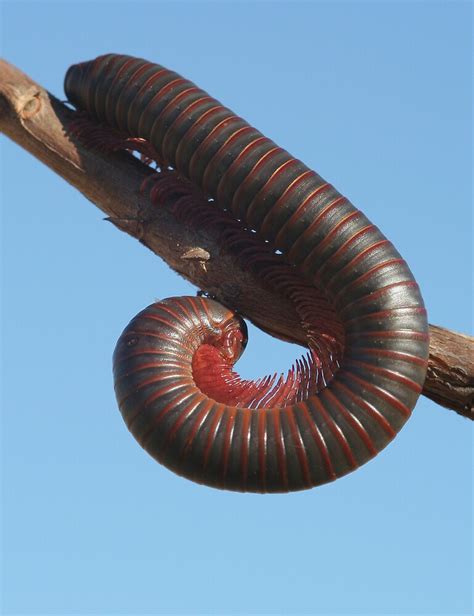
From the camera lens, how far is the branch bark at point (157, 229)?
5949mm

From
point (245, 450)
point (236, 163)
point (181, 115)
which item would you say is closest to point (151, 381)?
point (245, 450)

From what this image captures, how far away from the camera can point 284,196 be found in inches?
245

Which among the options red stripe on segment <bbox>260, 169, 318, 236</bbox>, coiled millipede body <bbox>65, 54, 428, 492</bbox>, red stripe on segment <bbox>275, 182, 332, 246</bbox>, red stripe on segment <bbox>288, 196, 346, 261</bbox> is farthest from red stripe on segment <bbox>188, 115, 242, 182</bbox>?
red stripe on segment <bbox>288, 196, 346, 261</bbox>

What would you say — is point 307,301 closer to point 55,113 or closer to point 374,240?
point 374,240

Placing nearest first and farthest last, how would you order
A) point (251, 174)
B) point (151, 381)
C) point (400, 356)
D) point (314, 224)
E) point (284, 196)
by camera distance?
point (400, 356) < point (151, 381) < point (314, 224) < point (284, 196) < point (251, 174)

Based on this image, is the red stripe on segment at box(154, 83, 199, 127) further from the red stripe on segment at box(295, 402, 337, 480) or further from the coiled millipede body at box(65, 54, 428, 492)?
the red stripe on segment at box(295, 402, 337, 480)

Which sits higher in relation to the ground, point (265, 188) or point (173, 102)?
point (173, 102)

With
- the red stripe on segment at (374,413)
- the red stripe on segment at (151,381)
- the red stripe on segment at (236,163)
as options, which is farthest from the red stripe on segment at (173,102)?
the red stripe on segment at (374,413)

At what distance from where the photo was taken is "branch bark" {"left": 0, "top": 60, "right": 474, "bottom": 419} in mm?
5949

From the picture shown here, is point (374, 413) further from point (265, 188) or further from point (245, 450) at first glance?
point (265, 188)

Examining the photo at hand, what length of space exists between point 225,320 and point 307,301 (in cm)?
49

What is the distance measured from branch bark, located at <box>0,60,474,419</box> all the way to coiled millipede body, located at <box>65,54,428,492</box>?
13cm

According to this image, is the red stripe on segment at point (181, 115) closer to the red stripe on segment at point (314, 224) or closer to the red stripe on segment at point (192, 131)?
the red stripe on segment at point (192, 131)

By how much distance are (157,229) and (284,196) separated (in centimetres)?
96
